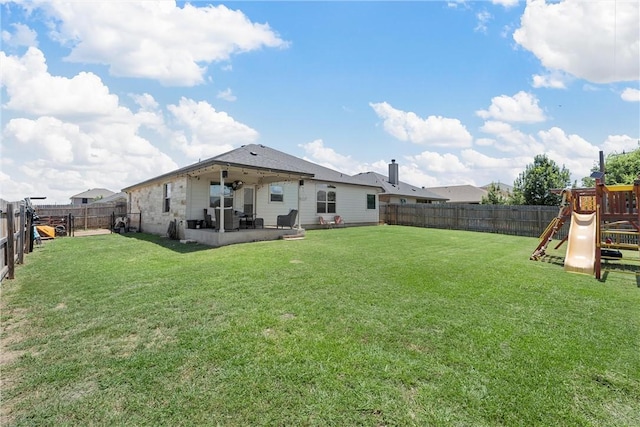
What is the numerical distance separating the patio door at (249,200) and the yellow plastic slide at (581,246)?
11021mm

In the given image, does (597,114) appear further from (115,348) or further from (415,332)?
(115,348)

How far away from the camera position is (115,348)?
2967 mm

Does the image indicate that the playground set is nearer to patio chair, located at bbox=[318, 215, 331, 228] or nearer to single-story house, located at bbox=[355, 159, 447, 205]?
patio chair, located at bbox=[318, 215, 331, 228]

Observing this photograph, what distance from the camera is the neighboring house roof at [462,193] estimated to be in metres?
35.9

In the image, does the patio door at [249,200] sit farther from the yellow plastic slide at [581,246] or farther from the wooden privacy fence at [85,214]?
the yellow plastic slide at [581,246]

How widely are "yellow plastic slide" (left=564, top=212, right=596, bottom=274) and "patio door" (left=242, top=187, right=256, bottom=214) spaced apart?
11021 mm

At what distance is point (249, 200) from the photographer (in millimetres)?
13430

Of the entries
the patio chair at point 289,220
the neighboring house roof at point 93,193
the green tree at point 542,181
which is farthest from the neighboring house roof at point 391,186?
the neighboring house roof at point 93,193

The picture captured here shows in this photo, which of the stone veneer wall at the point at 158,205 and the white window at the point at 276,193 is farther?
the white window at the point at 276,193

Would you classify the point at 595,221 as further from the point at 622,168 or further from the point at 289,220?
the point at 622,168

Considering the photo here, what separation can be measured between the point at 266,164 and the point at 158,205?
21.6 ft

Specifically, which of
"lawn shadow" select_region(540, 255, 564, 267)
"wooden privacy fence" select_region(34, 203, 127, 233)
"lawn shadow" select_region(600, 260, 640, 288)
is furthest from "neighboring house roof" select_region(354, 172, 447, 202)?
"wooden privacy fence" select_region(34, 203, 127, 233)

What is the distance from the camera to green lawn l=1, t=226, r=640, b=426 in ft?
6.93

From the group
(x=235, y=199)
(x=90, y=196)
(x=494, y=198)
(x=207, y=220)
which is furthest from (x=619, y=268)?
(x=90, y=196)
